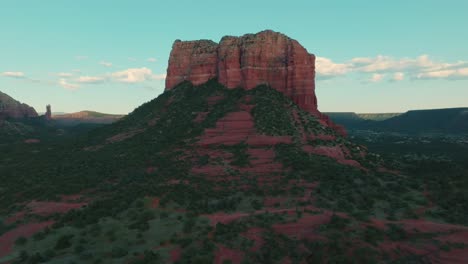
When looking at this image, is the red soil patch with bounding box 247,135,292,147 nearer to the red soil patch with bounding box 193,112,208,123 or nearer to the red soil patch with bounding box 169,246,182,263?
the red soil patch with bounding box 193,112,208,123

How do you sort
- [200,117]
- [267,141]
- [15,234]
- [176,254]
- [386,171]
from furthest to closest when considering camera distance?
[200,117] → [267,141] → [386,171] → [15,234] → [176,254]

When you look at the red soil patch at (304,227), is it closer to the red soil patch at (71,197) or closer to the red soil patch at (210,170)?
the red soil patch at (210,170)

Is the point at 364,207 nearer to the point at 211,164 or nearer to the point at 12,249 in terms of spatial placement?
the point at 211,164

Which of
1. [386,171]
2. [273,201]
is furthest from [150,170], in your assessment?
[386,171]

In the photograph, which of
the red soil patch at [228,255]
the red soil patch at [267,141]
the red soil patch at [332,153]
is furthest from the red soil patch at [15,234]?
the red soil patch at [332,153]

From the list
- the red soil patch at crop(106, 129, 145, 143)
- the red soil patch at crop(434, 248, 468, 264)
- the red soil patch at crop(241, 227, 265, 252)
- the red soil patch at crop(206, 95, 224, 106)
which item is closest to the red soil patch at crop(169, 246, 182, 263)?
the red soil patch at crop(241, 227, 265, 252)

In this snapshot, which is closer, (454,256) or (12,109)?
(454,256)

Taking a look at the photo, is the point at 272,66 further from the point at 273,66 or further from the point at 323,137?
the point at 323,137
